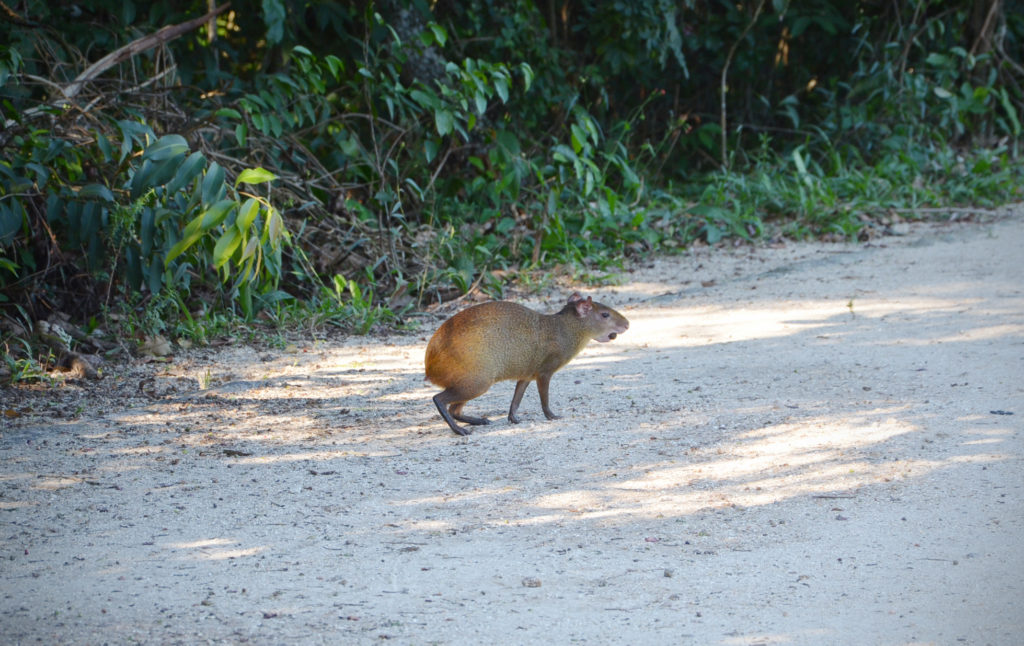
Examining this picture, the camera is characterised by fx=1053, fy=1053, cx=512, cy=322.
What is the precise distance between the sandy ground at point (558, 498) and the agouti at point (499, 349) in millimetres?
176

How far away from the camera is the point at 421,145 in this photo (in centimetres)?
796

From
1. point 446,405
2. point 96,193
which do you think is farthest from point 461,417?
point 96,193

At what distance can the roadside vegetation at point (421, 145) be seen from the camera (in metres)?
5.52

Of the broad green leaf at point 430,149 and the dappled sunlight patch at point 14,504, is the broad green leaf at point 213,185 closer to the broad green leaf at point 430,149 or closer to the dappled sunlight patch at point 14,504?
the dappled sunlight patch at point 14,504

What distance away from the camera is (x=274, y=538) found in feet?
11.0

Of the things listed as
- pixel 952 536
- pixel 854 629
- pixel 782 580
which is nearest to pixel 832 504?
pixel 952 536

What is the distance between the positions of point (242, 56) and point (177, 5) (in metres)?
0.88

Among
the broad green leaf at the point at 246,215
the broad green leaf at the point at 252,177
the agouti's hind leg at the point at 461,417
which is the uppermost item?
the broad green leaf at the point at 252,177

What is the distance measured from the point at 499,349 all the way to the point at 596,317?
0.63m

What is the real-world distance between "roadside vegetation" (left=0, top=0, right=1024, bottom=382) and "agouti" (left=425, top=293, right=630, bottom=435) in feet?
2.79

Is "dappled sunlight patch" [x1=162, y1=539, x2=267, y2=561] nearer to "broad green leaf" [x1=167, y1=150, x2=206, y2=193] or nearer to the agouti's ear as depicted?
"broad green leaf" [x1=167, y1=150, x2=206, y2=193]

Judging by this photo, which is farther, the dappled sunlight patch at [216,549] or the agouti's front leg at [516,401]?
the agouti's front leg at [516,401]

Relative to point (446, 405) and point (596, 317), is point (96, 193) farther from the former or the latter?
point (596, 317)

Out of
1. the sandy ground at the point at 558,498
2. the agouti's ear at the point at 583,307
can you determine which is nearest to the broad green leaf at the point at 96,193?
the sandy ground at the point at 558,498
